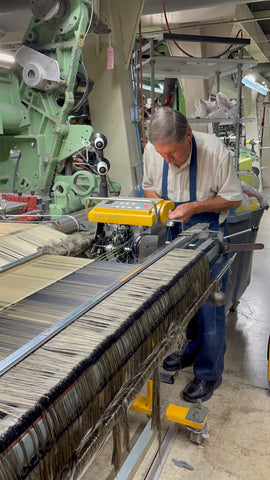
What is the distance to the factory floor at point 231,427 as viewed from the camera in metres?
1.78

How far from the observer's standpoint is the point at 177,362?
2533 millimetres

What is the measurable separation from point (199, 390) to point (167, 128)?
144 cm

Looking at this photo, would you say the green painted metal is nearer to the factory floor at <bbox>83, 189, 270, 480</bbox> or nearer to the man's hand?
the man's hand

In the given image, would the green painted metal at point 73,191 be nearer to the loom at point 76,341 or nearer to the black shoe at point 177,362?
the black shoe at point 177,362

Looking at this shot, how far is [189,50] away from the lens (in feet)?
16.7

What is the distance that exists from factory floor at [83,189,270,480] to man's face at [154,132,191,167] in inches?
52.0

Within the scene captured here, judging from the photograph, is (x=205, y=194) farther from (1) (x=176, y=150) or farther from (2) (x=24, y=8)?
(2) (x=24, y=8)

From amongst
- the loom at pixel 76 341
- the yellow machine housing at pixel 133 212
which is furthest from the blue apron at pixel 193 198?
the loom at pixel 76 341

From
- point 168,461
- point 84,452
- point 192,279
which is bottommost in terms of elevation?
point 168,461

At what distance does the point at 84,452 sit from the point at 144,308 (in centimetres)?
35

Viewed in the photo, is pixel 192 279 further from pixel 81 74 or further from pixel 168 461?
pixel 81 74

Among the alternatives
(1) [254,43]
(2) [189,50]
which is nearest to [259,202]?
(2) [189,50]

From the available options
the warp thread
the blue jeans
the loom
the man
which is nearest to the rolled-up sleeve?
the man

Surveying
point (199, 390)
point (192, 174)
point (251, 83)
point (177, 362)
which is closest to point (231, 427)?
point (199, 390)
